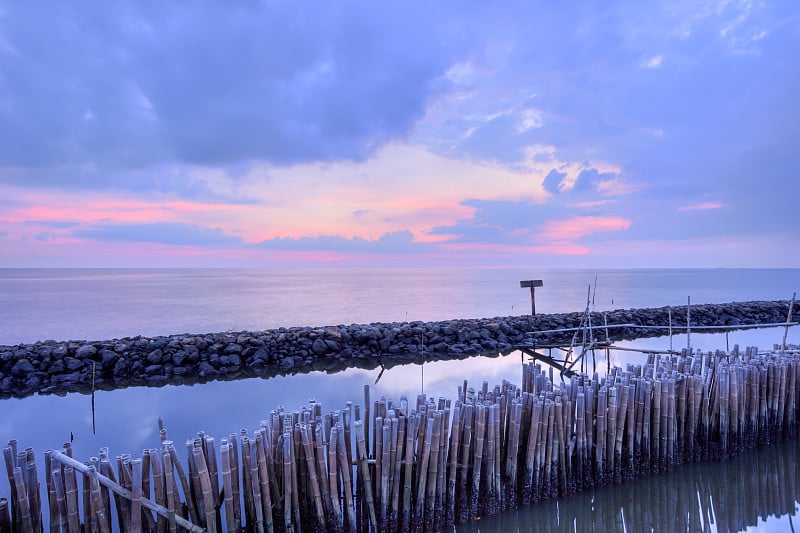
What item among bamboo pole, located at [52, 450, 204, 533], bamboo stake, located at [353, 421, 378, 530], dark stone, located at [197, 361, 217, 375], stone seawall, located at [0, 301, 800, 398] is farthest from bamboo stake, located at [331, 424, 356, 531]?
dark stone, located at [197, 361, 217, 375]

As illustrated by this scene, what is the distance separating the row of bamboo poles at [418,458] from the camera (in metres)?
3.92

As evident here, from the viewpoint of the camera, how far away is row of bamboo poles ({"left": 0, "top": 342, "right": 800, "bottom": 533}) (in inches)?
154

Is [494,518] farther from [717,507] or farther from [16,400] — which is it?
[16,400]

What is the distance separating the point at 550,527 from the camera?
5.20 meters

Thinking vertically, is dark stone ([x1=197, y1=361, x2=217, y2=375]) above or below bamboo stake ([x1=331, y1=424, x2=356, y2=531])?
below

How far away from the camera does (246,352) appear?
15055mm

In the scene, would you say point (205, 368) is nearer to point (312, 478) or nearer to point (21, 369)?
point (21, 369)

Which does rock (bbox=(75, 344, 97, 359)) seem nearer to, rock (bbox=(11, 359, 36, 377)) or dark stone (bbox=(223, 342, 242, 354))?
rock (bbox=(11, 359, 36, 377))

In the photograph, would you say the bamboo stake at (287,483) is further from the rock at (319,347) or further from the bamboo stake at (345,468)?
the rock at (319,347)

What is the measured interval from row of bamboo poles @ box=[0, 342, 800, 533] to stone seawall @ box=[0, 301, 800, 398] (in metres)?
9.07

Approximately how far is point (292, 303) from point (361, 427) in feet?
140

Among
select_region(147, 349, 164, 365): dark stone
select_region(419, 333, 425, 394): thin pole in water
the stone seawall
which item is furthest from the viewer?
select_region(147, 349, 164, 365): dark stone

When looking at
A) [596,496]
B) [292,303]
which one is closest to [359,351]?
[596,496]

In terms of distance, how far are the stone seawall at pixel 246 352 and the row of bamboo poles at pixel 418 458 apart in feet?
29.7
